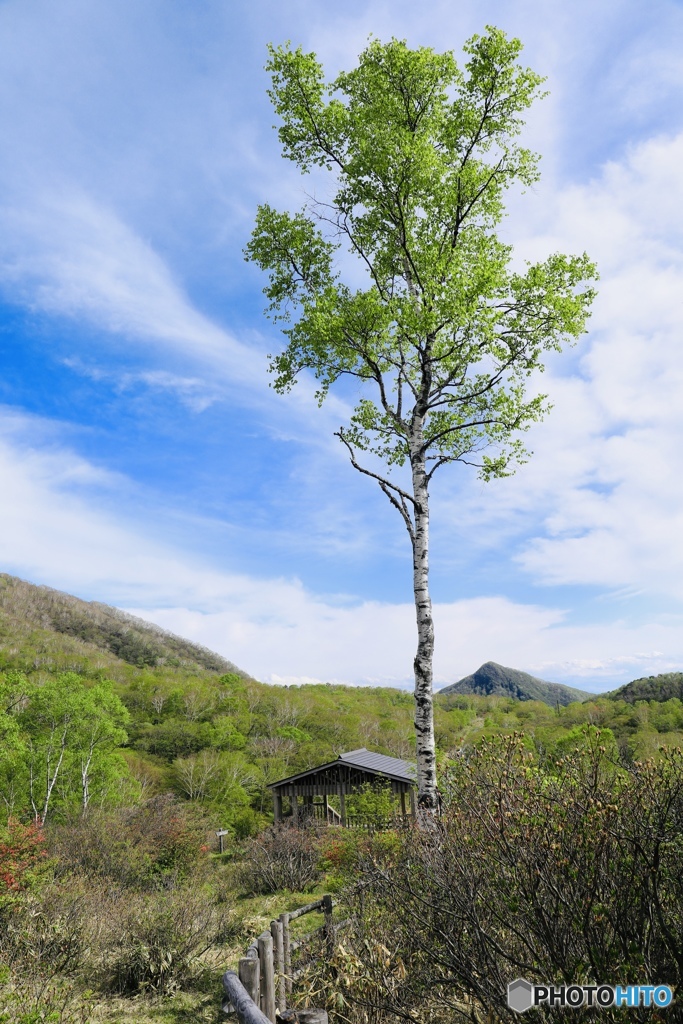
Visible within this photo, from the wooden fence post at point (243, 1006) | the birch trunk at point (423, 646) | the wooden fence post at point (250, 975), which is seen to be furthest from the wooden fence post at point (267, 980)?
the birch trunk at point (423, 646)

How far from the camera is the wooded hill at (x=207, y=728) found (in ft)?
95.3

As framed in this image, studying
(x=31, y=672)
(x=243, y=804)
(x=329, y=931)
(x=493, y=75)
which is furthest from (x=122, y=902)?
(x=31, y=672)

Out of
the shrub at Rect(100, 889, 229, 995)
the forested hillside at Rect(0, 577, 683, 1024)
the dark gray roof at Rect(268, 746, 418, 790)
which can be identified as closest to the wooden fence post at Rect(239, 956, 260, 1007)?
the forested hillside at Rect(0, 577, 683, 1024)

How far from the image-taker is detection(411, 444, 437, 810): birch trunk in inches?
318

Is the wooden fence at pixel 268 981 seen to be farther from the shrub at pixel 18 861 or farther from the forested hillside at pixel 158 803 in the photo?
the shrub at pixel 18 861

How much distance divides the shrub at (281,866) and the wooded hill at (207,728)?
529cm

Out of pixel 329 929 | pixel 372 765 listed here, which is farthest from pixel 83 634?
pixel 329 929

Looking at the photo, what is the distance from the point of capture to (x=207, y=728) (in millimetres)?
45562

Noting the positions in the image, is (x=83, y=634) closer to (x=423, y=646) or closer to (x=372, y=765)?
(x=372, y=765)

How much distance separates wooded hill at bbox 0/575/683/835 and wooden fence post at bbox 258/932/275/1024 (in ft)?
9.14

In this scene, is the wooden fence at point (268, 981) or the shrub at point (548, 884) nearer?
the shrub at point (548, 884)

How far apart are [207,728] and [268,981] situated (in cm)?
4277

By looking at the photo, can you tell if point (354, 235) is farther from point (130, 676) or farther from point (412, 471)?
point (130, 676)

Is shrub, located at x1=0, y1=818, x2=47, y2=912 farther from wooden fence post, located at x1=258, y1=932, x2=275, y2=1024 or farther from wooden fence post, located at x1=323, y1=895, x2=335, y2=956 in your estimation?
wooden fence post, located at x1=258, y1=932, x2=275, y2=1024
